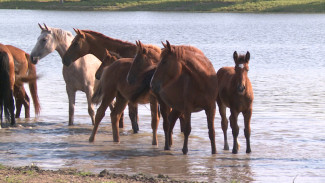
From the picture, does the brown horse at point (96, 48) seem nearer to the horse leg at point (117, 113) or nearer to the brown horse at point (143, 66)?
the horse leg at point (117, 113)

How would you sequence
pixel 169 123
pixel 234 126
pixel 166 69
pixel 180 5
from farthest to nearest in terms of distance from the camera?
pixel 180 5 < pixel 169 123 < pixel 234 126 < pixel 166 69

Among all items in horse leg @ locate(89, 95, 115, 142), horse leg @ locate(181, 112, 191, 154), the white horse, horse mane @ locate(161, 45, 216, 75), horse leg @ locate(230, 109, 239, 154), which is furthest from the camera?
the white horse

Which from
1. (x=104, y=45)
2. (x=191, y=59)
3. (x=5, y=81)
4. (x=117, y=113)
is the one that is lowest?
(x=117, y=113)

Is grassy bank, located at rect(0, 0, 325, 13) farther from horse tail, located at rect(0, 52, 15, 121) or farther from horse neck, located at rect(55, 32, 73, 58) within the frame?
horse tail, located at rect(0, 52, 15, 121)

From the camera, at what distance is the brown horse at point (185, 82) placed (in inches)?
331

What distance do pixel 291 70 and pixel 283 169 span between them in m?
12.9

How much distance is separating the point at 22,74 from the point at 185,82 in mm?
4228

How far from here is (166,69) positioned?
838 cm

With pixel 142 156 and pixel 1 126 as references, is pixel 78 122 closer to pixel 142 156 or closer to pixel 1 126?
pixel 1 126

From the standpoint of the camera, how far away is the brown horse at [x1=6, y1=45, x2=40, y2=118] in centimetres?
1163

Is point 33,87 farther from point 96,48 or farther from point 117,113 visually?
point 117,113

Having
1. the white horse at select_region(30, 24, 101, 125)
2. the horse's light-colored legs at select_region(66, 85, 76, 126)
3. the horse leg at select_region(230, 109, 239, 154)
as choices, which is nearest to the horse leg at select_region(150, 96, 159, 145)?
the horse leg at select_region(230, 109, 239, 154)

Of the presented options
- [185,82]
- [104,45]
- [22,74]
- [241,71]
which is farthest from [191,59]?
[22,74]

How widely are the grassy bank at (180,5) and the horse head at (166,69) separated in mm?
50044
